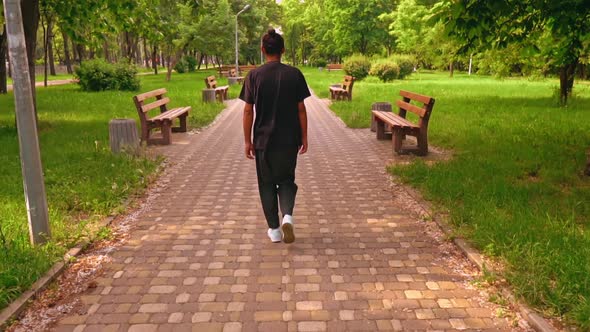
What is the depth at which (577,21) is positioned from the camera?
7746 mm

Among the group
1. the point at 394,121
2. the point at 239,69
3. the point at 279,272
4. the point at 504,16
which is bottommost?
the point at 279,272

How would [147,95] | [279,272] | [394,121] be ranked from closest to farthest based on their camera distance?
[279,272], [394,121], [147,95]

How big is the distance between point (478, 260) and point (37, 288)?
11.2 feet

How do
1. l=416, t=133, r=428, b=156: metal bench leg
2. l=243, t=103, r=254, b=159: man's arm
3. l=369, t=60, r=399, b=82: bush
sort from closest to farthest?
l=243, t=103, r=254, b=159: man's arm < l=416, t=133, r=428, b=156: metal bench leg < l=369, t=60, r=399, b=82: bush

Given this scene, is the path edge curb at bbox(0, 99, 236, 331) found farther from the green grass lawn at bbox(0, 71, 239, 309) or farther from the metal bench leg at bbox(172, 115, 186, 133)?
the metal bench leg at bbox(172, 115, 186, 133)

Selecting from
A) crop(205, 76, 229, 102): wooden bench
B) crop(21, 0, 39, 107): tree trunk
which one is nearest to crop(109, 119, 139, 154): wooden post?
crop(21, 0, 39, 107): tree trunk

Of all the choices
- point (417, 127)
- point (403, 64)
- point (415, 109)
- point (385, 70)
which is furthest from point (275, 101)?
point (403, 64)

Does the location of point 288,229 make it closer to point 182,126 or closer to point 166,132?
point 166,132

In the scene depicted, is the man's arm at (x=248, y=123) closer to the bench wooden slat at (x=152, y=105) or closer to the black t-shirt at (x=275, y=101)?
the black t-shirt at (x=275, y=101)

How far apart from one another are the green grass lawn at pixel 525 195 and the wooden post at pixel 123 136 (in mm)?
4344

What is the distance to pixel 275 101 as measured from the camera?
4.33 meters

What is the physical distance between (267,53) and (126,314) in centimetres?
236

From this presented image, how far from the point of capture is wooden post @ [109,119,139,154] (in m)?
8.51

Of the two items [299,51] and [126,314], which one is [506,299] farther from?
[299,51]
